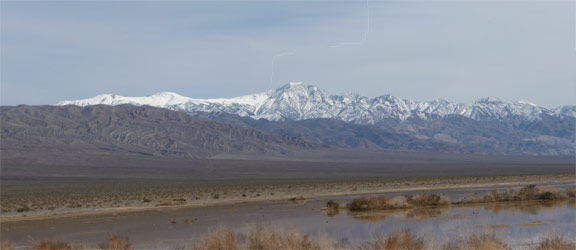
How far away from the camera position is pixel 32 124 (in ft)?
587

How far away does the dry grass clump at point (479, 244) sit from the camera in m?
16.3

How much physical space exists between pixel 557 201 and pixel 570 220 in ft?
35.4

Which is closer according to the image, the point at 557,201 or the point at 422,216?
the point at 422,216

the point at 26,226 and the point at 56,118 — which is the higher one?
the point at 56,118

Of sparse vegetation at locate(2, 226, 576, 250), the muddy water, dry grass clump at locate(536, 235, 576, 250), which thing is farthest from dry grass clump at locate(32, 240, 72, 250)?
dry grass clump at locate(536, 235, 576, 250)

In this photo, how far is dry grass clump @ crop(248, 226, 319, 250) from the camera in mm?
17141

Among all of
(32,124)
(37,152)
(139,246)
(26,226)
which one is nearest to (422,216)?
(139,246)

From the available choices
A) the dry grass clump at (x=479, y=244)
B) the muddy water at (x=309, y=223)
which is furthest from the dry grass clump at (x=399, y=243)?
the muddy water at (x=309, y=223)

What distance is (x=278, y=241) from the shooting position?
1719cm

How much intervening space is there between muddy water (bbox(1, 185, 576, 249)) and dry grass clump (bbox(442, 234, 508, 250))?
7.23 ft

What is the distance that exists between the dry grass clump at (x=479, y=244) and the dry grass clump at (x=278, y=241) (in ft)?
11.7

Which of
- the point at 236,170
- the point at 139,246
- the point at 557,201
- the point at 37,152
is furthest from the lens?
the point at 37,152

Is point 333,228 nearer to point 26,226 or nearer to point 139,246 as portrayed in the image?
point 139,246

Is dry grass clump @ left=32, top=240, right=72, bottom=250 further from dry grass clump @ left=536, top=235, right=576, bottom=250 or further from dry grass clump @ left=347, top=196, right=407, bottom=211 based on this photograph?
dry grass clump @ left=347, top=196, right=407, bottom=211
